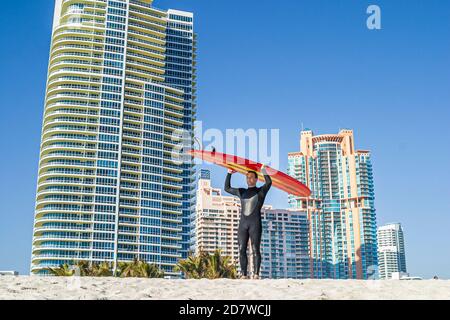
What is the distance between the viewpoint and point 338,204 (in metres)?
160

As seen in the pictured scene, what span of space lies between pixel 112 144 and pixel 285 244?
2819 inches

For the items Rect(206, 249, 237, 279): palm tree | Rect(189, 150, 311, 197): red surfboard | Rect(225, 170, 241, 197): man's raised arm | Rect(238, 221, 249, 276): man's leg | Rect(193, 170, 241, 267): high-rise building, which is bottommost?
Rect(206, 249, 237, 279): palm tree

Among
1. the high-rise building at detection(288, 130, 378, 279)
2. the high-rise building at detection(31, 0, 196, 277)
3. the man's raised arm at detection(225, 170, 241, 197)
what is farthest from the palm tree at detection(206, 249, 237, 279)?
the high-rise building at detection(288, 130, 378, 279)

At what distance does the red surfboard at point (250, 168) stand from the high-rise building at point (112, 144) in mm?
82933

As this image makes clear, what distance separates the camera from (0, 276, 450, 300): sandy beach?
30.4 ft

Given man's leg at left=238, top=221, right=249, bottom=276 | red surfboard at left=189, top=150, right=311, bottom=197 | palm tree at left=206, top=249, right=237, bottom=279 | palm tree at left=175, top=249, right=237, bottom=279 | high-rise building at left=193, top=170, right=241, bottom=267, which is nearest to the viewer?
man's leg at left=238, top=221, right=249, bottom=276

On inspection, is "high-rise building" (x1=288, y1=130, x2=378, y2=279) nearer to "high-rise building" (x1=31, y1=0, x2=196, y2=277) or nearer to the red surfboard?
"high-rise building" (x1=31, y1=0, x2=196, y2=277)

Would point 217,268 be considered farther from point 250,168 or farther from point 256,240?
point 256,240

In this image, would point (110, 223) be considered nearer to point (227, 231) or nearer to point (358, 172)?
point (227, 231)

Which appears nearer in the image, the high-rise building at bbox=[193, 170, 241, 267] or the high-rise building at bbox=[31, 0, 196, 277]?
the high-rise building at bbox=[31, 0, 196, 277]

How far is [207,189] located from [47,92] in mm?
70465

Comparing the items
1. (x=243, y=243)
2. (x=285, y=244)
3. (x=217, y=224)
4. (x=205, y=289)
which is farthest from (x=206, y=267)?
(x=285, y=244)

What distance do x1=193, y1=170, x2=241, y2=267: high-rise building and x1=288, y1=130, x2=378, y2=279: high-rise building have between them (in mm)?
22742

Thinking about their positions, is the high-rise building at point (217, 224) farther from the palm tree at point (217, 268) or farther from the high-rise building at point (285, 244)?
the palm tree at point (217, 268)
